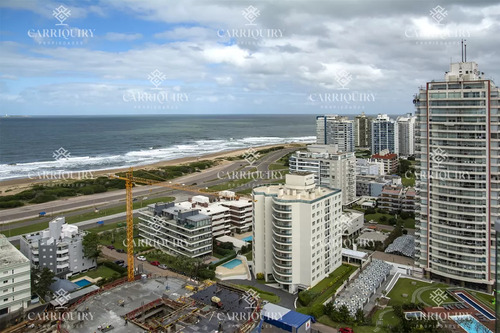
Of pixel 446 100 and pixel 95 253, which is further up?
pixel 446 100

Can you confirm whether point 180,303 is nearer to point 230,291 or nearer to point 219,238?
point 230,291

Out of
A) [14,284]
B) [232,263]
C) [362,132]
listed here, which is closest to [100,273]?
[14,284]

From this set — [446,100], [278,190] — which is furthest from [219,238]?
[446,100]

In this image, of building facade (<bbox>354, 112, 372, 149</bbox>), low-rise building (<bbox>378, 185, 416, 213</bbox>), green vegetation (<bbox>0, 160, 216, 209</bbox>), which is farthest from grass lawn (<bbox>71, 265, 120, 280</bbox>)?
building facade (<bbox>354, 112, 372, 149</bbox>)

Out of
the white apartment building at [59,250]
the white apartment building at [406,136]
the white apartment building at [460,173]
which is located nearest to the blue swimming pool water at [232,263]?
the white apartment building at [59,250]

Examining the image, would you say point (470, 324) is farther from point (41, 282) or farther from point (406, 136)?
point (406, 136)
